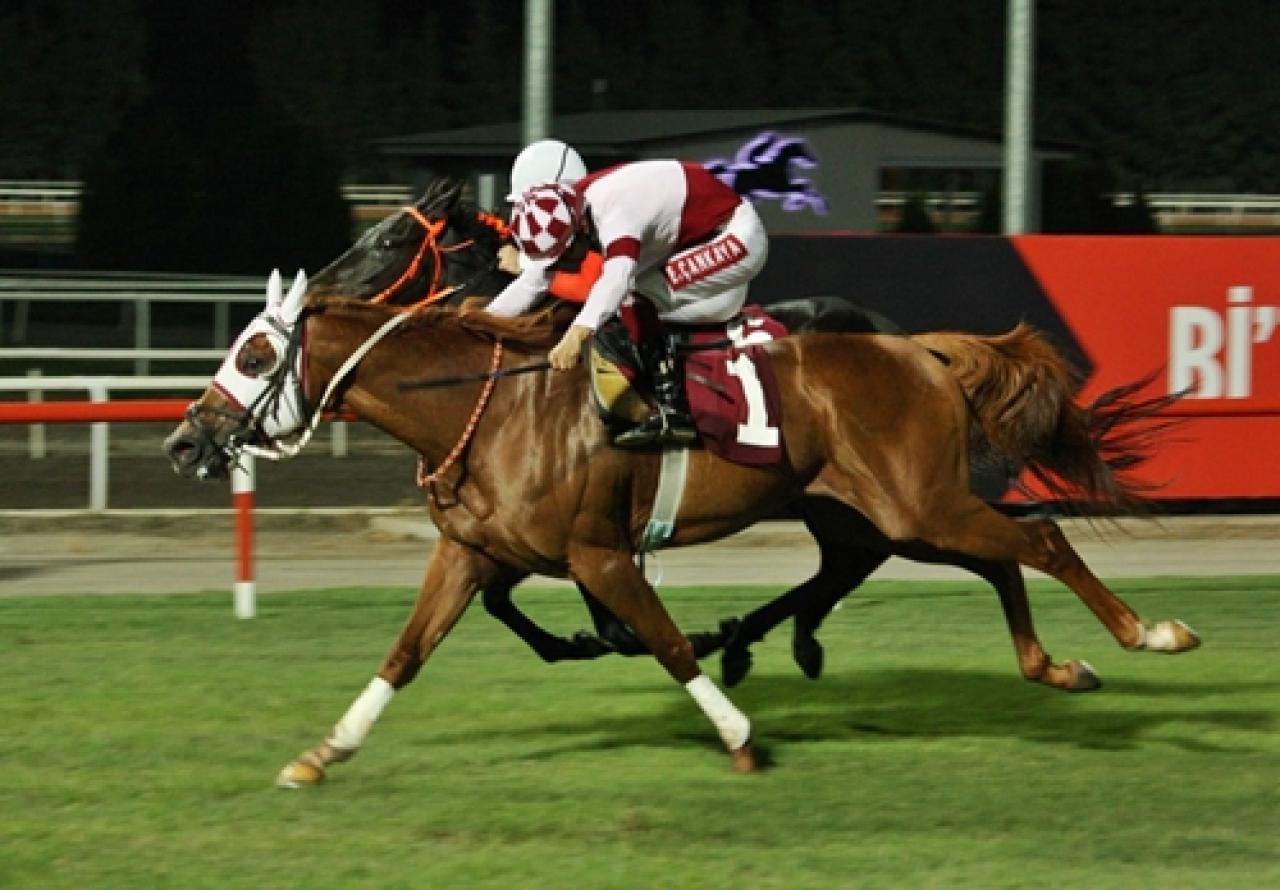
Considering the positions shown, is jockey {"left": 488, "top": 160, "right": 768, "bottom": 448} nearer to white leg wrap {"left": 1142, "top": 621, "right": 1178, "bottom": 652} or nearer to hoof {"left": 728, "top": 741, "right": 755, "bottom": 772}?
hoof {"left": 728, "top": 741, "right": 755, "bottom": 772}

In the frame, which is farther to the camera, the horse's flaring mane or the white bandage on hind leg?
the horse's flaring mane

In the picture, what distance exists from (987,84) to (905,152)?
91.6ft

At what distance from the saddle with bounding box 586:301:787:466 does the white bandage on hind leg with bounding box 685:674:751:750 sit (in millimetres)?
706

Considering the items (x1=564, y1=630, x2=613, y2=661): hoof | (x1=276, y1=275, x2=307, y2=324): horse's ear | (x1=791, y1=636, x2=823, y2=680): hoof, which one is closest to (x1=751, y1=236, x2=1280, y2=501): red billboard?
(x1=791, y1=636, x2=823, y2=680): hoof

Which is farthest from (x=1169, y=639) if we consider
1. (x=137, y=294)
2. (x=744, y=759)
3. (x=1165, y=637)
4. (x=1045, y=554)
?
(x=137, y=294)

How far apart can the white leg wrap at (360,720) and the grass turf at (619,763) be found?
4.7 inches

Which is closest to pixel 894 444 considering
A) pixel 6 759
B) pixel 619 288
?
pixel 619 288

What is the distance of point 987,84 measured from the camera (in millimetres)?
59469

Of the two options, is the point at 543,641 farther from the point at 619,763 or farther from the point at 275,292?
the point at 275,292

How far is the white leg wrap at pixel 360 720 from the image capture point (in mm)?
6664

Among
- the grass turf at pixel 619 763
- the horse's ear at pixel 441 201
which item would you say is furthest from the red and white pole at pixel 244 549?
the horse's ear at pixel 441 201

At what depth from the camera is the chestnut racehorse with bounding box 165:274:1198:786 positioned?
6.74 metres

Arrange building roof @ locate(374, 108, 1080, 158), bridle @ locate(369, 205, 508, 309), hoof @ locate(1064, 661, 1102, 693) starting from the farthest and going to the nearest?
building roof @ locate(374, 108, 1080, 158) → bridle @ locate(369, 205, 508, 309) → hoof @ locate(1064, 661, 1102, 693)

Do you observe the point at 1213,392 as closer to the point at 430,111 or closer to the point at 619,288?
the point at 619,288
